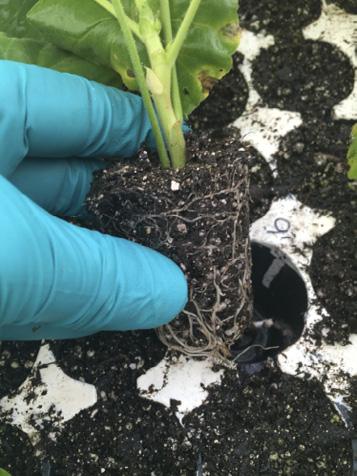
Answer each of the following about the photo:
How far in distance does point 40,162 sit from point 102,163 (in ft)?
0.47

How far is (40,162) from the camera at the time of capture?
90 cm

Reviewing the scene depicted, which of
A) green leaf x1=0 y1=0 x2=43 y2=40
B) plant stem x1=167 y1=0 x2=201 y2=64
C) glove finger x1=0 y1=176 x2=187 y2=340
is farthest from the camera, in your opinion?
green leaf x1=0 y1=0 x2=43 y2=40

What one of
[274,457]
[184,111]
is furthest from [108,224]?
[274,457]

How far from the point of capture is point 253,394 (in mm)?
936

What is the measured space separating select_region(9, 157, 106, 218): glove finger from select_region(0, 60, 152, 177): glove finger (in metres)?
0.04

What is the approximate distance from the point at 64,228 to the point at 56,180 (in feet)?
0.80

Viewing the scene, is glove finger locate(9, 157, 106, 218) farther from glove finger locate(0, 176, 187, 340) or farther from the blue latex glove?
glove finger locate(0, 176, 187, 340)

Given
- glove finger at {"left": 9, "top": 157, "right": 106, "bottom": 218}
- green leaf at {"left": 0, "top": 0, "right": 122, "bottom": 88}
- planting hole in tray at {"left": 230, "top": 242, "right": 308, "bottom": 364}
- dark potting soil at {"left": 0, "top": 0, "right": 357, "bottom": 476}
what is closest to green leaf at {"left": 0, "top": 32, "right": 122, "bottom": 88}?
green leaf at {"left": 0, "top": 0, "right": 122, "bottom": 88}

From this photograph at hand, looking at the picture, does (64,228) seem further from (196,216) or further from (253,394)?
(253,394)

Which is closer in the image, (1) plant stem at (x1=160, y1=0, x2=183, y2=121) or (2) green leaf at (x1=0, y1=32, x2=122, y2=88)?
(1) plant stem at (x1=160, y1=0, x2=183, y2=121)

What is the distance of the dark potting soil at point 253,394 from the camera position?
2.93 ft

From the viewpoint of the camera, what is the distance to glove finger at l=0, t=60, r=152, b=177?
2.51ft

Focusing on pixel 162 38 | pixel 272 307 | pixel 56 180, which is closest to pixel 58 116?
pixel 56 180

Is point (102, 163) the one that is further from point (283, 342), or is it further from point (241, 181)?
point (283, 342)
